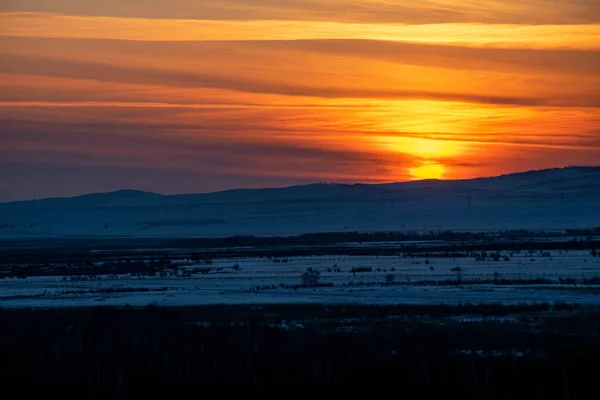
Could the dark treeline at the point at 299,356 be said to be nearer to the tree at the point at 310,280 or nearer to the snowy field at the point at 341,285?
the snowy field at the point at 341,285

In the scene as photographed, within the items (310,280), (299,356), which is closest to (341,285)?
(310,280)

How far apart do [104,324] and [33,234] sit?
13093 centimetres

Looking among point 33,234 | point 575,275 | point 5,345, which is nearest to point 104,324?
point 5,345

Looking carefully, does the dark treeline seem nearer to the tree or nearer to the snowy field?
the snowy field

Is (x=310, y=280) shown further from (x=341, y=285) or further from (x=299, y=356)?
(x=299, y=356)

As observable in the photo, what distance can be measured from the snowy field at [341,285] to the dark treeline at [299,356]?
14.9ft

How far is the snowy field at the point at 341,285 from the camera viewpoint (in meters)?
29.7

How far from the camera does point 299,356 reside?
1919 centimetres

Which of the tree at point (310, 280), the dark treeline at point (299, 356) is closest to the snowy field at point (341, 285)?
the tree at point (310, 280)

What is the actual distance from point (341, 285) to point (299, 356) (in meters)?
16.0

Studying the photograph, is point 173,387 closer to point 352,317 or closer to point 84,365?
point 84,365

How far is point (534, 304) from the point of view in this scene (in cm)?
2631

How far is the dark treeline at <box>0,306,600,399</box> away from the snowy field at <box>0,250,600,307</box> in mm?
4553

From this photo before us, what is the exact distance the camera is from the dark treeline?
16.6 meters
